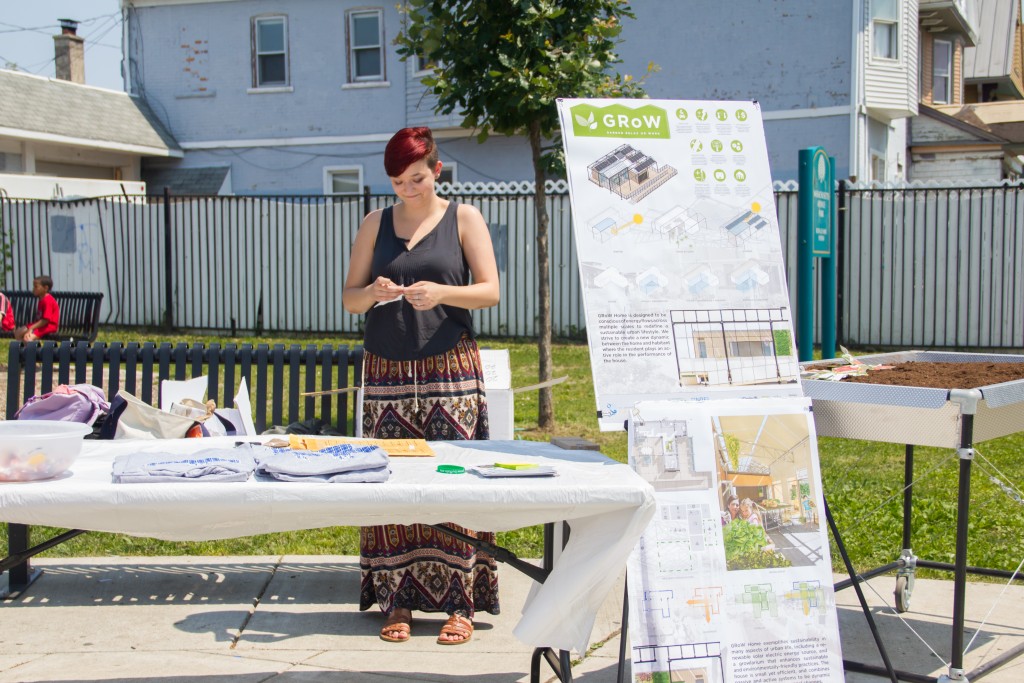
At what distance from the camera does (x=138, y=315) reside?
16.2 metres

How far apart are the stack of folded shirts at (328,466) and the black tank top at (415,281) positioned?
2.84ft

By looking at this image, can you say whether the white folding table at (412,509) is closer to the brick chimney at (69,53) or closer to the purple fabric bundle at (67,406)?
the purple fabric bundle at (67,406)

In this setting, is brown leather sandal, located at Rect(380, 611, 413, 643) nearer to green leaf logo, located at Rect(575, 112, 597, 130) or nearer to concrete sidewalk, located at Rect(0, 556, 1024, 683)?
concrete sidewalk, located at Rect(0, 556, 1024, 683)

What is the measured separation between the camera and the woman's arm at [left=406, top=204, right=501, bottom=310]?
3.41 metres

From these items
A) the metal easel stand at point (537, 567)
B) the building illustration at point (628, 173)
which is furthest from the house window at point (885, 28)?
the metal easel stand at point (537, 567)

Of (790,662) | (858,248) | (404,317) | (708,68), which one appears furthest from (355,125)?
(790,662)

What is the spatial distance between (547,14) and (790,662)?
5198 millimetres

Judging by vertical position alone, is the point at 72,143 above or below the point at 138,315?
above

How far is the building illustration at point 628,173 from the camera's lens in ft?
10.4

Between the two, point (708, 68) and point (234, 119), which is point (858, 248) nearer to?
point (708, 68)

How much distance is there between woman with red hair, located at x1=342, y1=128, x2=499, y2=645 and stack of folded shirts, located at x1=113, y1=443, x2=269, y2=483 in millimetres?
889

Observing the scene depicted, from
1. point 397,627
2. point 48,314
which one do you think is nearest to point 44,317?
point 48,314

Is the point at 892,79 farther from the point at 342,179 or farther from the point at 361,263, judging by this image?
the point at 361,263

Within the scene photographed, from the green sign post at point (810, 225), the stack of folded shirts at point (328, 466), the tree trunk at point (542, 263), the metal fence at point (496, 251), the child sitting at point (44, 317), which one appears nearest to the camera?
the stack of folded shirts at point (328, 466)
